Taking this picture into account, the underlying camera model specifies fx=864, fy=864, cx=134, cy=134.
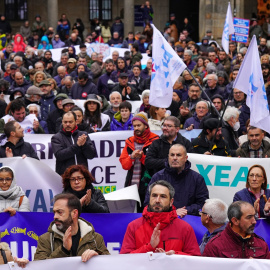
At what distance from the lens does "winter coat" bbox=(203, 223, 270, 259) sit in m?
7.16

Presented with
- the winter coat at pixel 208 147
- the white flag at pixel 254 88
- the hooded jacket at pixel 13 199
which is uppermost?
the white flag at pixel 254 88

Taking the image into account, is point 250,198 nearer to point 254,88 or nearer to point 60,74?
point 254,88

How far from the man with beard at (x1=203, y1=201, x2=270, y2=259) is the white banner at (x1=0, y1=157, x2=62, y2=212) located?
10.6 ft

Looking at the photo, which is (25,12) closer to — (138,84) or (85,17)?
(85,17)

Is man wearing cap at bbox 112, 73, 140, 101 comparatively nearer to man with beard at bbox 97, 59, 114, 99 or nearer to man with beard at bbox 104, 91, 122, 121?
man with beard at bbox 97, 59, 114, 99

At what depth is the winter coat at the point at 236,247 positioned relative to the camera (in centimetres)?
716

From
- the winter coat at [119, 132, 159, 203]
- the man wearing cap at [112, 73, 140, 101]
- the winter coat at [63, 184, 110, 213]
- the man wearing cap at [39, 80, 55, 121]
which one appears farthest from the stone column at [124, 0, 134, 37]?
the winter coat at [63, 184, 110, 213]

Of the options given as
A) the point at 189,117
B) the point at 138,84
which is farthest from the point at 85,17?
the point at 189,117

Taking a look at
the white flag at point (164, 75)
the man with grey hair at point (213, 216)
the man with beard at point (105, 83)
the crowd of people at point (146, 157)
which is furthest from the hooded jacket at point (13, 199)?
the man with beard at point (105, 83)

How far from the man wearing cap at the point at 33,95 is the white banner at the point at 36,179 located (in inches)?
150

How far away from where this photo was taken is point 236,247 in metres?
7.18

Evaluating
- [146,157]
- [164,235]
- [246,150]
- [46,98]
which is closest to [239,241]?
[164,235]

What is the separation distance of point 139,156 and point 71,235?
2874mm

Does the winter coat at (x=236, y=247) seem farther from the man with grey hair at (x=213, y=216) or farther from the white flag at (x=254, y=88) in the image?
the white flag at (x=254, y=88)
